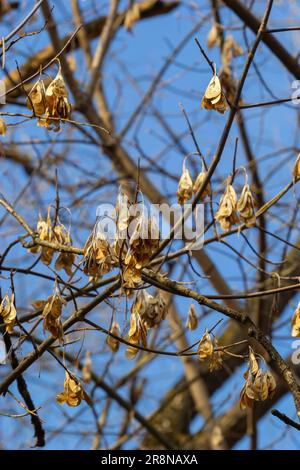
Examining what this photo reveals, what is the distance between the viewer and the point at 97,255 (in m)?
1.97

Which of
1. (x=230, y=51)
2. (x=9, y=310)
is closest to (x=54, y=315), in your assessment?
(x=9, y=310)

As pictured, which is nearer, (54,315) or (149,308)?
(54,315)

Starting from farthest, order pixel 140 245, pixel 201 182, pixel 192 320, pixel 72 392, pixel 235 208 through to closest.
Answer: pixel 192 320 < pixel 201 182 < pixel 235 208 < pixel 72 392 < pixel 140 245

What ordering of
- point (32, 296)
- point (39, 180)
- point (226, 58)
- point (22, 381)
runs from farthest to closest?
point (32, 296), point (39, 180), point (226, 58), point (22, 381)

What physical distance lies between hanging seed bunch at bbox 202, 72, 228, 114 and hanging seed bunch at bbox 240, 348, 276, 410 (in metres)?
0.58

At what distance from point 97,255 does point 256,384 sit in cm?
47

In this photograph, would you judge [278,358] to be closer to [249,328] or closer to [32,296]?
[249,328]

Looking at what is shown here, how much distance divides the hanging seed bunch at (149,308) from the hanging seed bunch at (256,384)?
12.4 inches

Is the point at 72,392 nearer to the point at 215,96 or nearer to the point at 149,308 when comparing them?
the point at 149,308

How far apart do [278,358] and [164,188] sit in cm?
266

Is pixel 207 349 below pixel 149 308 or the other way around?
below

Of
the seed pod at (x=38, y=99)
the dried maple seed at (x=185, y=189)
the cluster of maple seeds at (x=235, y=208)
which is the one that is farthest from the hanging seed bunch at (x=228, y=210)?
the seed pod at (x=38, y=99)

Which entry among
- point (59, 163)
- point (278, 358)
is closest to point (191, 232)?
point (278, 358)
